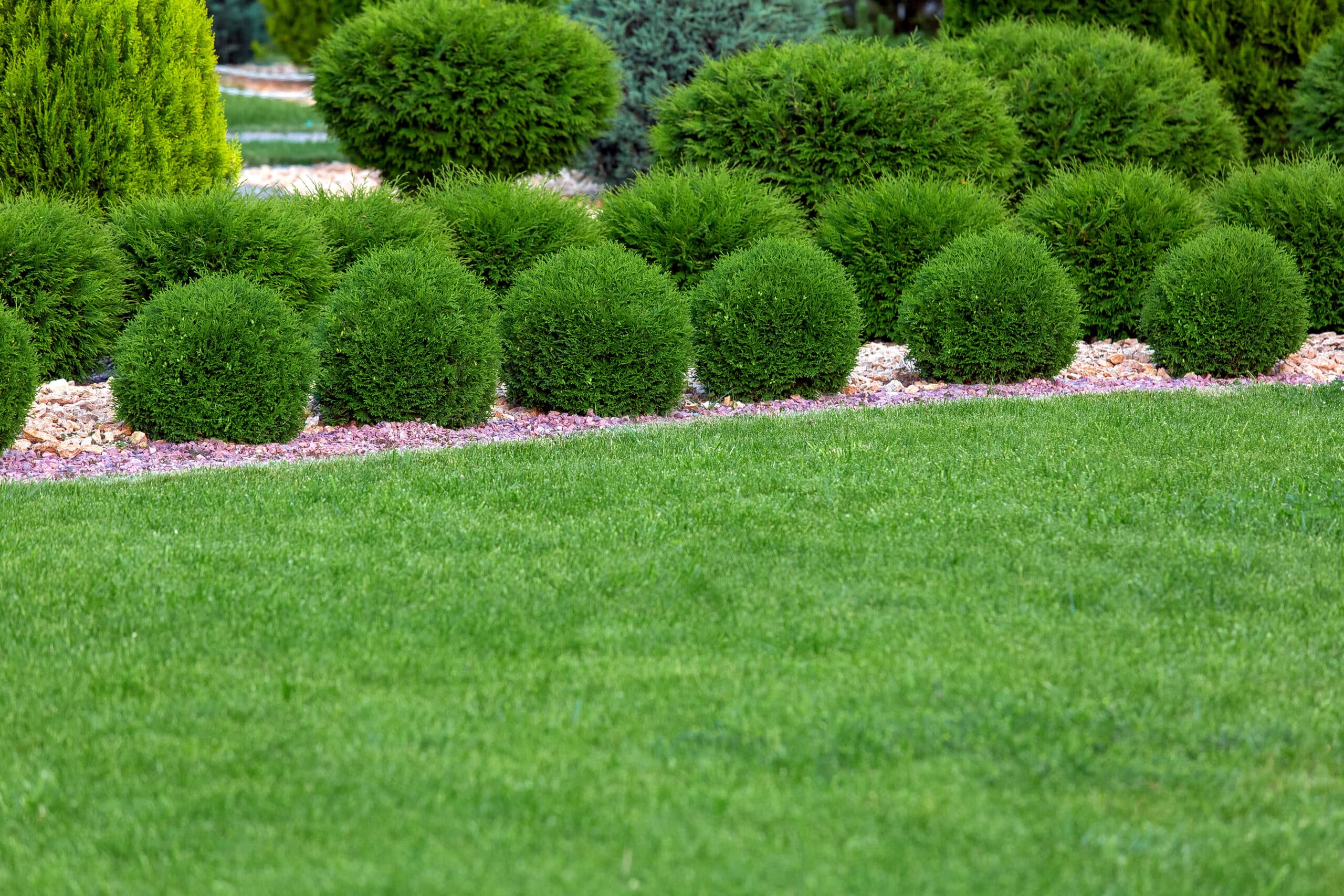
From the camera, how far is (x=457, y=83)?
467 inches

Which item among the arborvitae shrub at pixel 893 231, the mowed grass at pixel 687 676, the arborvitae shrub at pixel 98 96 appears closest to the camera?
the mowed grass at pixel 687 676

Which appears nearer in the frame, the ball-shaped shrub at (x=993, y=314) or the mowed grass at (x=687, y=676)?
the mowed grass at (x=687, y=676)

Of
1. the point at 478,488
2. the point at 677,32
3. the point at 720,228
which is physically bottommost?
the point at 478,488

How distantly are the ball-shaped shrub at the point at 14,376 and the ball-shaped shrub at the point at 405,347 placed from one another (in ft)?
4.39

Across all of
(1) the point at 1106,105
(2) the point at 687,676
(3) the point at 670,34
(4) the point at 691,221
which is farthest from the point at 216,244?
(3) the point at 670,34

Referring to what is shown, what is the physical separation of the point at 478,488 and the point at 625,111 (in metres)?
9.76

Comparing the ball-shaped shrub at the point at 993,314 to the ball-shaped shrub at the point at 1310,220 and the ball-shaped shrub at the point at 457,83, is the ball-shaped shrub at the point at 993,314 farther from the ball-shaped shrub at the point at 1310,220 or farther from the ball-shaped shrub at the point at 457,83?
the ball-shaped shrub at the point at 457,83

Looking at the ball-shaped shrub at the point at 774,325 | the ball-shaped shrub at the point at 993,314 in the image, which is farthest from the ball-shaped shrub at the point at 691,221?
the ball-shaped shrub at the point at 993,314

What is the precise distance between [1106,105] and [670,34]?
5082mm

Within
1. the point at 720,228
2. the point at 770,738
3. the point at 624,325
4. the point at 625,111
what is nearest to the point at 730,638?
the point at 770,738

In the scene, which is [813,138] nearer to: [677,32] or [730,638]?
[677,32]

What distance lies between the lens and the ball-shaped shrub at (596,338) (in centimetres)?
709

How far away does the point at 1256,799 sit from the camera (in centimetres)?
314

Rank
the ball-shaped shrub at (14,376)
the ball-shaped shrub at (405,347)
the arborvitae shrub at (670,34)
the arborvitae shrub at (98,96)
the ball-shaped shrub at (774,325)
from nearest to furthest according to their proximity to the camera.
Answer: the ball-shaped shrub at (14,376), the ball-shaped shrub at (405,347), the ball-shaped shrub at (774,325), the arborvitae shrub at (98,96), the arborvitae shrub at (670,34)
